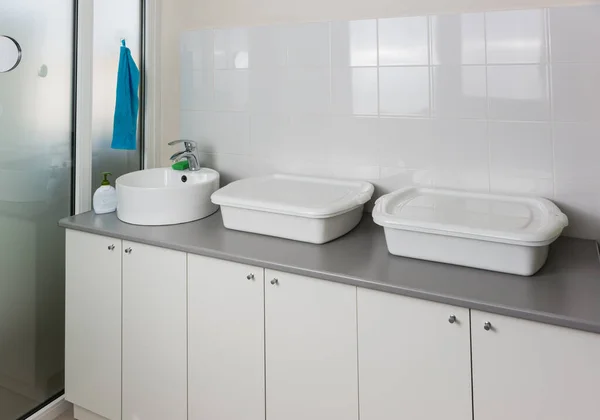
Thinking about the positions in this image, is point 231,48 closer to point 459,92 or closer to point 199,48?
point 199,48

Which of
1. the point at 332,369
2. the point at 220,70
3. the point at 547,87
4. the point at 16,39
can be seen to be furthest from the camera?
the point at 220,70

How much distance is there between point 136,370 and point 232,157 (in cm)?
100

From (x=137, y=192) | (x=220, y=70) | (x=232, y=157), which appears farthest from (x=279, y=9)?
(x=137, y=192)

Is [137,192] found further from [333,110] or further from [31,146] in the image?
[333,110]

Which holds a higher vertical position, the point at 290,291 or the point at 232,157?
the point at 232,157

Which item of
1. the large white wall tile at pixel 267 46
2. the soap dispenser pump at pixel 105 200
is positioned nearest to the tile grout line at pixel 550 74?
the large white wall tile at pixel 267 46

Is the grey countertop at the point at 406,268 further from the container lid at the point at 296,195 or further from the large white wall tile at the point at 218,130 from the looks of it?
the large white wall tile at the point at 218,130

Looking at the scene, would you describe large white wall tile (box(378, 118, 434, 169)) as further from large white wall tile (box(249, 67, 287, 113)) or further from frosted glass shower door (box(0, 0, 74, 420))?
frosted glass shower door (box(0, 0, 74, 420))

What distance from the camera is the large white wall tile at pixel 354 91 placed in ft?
6.10

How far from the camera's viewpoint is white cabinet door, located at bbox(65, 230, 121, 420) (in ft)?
5.89

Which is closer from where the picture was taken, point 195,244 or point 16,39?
point 195,244

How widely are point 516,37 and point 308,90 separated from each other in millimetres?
808

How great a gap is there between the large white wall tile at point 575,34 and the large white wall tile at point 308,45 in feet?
2.71

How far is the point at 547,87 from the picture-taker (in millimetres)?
1592
